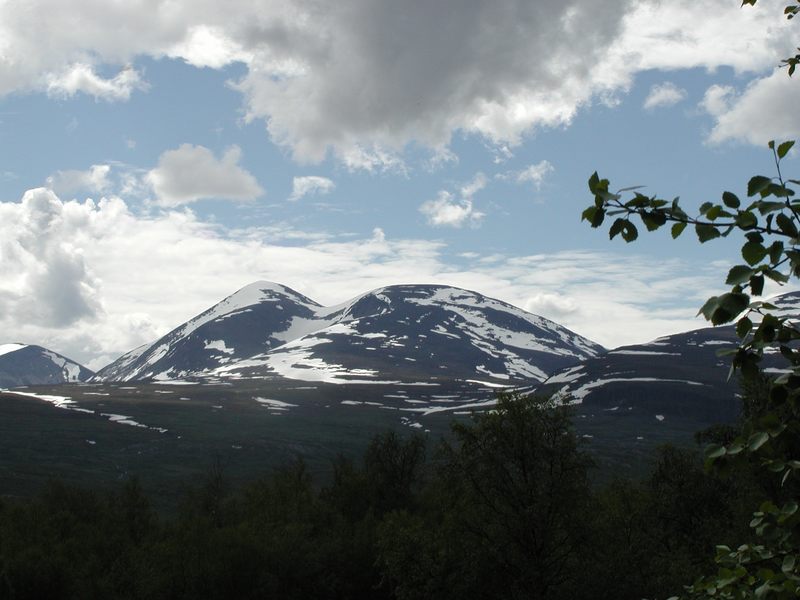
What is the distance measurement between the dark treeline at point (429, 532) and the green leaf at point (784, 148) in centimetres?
4247

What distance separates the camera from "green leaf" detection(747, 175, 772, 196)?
4340 mm

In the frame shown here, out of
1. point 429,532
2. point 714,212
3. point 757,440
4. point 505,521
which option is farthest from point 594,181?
point 429,532

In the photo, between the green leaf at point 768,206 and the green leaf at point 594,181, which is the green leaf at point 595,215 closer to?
the green leaf at point 594,181

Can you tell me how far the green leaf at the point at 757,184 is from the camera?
171 inches

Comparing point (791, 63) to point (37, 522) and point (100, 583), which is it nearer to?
point (100, 583)

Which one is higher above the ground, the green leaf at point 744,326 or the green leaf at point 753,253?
the green leaf at point 753,253

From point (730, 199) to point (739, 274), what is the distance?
1.85ft

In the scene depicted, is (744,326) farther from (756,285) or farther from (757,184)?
(757,184)

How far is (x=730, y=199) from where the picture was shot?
4.47 m

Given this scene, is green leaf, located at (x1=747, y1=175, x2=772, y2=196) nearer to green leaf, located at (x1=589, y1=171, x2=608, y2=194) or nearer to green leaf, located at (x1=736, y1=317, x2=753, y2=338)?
green leaf, located at (x1=736, y1=317, x2=753, y2=338)

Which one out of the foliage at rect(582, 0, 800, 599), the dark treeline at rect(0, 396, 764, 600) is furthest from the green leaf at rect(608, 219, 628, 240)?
the dark treeline at rect(0, 396, 764, 600)

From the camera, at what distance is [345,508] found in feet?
270

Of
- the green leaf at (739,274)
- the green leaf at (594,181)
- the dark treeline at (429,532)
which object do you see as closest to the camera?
the green leaf at (739,274)

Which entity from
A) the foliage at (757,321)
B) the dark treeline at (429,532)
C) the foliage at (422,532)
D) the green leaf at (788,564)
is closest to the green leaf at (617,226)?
the foliage at (757,321)
